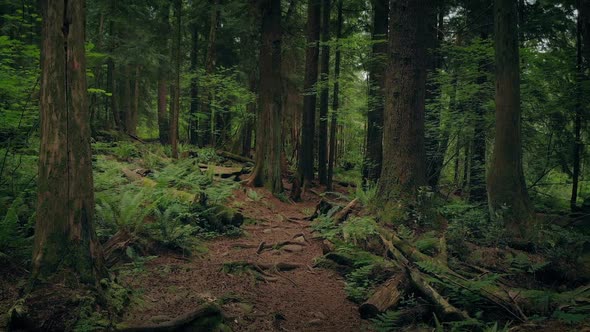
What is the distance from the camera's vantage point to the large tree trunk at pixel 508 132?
8.11m

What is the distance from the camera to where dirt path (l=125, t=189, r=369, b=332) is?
4484mm

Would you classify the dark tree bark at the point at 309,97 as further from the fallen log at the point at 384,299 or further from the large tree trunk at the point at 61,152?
the large tree trunk at the point at 61,152

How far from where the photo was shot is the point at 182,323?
3.64 meters

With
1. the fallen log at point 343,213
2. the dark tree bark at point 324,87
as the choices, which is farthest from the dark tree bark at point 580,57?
the dark tree bark at point 324,87

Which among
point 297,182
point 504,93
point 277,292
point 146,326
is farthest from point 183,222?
point 504,93

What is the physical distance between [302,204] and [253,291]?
8376 millimetres

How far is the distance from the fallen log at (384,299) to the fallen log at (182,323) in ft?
6.03

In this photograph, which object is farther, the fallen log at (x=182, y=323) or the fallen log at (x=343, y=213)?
the fallen log at (x=343, y=213)

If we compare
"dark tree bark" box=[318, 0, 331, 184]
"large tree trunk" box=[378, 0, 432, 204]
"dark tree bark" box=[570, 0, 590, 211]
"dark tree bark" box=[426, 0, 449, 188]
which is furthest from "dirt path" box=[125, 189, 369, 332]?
"dark tree bark" box=[318, 0, 331, 184]

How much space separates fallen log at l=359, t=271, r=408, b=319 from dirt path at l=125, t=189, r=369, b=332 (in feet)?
0.55

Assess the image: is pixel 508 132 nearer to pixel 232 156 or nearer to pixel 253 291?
pixel 253 291

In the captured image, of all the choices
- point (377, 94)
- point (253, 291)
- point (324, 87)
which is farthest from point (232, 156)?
point (253, 291)

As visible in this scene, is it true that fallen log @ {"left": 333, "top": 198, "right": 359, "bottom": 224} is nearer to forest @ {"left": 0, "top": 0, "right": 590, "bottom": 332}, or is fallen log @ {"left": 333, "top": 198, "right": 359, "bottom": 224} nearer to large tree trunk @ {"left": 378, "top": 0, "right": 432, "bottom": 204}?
forest @ {"left": 0, "top": 0, "right": 590, "bottom": 332}

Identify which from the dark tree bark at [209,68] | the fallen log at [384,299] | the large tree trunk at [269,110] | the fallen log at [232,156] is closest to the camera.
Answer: the fallen log at [384,299]
